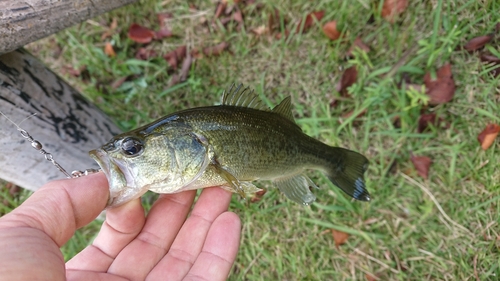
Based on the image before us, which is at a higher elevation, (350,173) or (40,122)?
(40,122)

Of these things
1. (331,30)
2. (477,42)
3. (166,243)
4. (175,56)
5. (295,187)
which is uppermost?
(477,42)

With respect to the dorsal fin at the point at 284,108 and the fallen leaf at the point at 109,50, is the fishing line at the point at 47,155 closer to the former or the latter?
the dorsal fin at the point at 284,108

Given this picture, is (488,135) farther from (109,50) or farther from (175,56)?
(109,50)

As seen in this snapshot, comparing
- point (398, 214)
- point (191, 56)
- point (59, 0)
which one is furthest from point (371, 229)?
point (59, 0)

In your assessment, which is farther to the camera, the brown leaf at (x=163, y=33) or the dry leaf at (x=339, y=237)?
the brown leaf at (x=163, y=33)

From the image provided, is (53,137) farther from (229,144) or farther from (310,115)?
(310,115)

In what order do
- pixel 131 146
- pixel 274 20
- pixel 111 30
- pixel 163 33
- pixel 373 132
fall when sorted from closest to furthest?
pixel 131 146, pixel 373 132, pixel 274 20, pixel 163 33, pixel 111 30

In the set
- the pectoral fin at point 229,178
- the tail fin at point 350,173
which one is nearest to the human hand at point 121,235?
the pectoral fin at point 229,178

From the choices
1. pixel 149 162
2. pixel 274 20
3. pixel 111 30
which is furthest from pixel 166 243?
pixel 111 30

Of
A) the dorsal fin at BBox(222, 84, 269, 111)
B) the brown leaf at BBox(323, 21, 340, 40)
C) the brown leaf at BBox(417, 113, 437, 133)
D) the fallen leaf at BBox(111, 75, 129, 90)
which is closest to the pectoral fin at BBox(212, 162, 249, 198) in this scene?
the dorsal fin at BBox(222, 84, 269, 111)
